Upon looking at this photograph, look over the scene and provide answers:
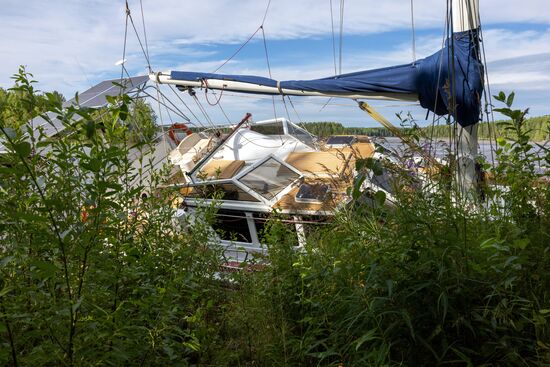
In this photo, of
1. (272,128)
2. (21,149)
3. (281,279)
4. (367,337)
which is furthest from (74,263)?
(272,128)

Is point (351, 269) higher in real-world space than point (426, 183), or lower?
lower

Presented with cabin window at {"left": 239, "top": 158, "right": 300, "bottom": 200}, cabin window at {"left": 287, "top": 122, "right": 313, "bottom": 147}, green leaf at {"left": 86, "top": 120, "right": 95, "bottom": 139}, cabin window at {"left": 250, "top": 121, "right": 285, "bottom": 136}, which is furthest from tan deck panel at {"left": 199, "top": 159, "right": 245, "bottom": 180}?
green leaf at {"left": 86, "top": 120, "right": 95, "bottom": 139}

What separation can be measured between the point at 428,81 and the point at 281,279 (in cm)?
357

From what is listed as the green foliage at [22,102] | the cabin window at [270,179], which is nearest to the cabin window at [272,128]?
the cabin window at [270,179]

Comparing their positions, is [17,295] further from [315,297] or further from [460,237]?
[460,237]

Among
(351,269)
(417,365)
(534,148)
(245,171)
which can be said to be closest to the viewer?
(417,365)

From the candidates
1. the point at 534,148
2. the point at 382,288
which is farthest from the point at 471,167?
the point at 382,288

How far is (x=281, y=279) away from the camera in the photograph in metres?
3.12

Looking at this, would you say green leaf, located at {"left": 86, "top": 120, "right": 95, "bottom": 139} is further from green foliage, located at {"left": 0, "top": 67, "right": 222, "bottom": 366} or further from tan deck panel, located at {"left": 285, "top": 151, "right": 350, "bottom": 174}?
tan deck panel, located at {"left": 285, "top": 151, "right": 350, "bottom": 174}

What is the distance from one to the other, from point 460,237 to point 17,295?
188 cm

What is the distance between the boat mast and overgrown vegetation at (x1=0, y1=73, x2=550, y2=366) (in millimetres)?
154

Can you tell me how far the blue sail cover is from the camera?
15.4 ft

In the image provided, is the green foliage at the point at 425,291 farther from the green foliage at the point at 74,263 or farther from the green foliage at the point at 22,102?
the green foliage at the point at 22,102

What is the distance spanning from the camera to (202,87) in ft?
27.2
